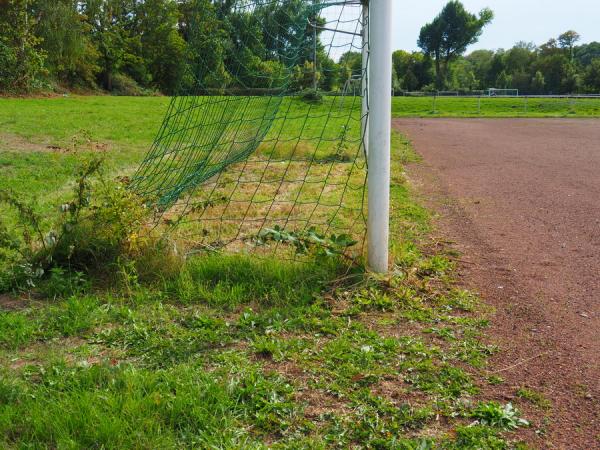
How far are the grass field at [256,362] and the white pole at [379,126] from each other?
0.23m

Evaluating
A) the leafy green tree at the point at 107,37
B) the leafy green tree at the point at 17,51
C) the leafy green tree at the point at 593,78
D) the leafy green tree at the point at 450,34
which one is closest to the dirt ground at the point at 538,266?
the leafy green tree at the point at 17,51

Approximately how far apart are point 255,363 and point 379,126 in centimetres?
160

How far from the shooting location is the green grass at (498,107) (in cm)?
2969

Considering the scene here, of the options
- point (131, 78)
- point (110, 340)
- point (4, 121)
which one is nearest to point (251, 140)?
point (110, 340)

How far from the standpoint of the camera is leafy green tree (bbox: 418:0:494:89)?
73.8 m

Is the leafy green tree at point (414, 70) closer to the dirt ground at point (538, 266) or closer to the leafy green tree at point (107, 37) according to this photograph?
the leafy green tree at point (107, 37)

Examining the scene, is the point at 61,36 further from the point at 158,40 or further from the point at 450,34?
the point at 450,34

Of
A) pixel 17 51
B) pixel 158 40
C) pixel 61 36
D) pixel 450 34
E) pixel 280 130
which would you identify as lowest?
pixel 280 130

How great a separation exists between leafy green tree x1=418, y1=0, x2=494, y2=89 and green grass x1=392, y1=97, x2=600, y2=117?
38239mm

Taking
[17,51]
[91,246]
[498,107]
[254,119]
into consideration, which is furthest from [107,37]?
[91,246]

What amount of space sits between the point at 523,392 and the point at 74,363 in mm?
1955

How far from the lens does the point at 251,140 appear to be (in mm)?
6902

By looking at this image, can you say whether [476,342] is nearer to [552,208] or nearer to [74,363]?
[74,363]

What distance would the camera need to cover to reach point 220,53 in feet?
21.2
